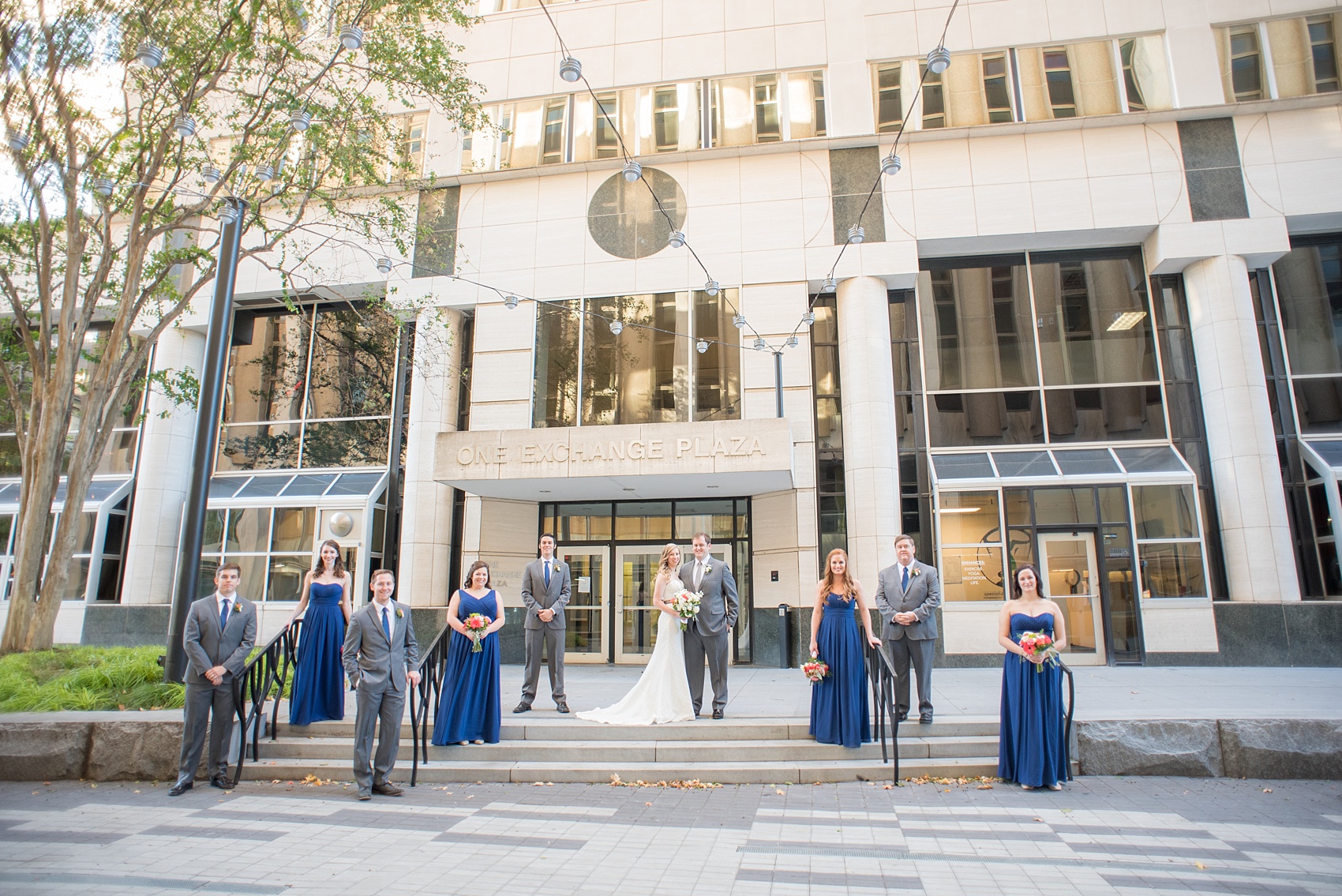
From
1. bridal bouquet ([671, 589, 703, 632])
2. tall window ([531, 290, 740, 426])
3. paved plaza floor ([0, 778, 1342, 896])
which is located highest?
tall window ([531, 290, 740, 426])

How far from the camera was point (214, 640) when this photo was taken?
272 inches

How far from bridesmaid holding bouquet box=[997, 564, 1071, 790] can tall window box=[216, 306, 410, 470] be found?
1403 centimetres

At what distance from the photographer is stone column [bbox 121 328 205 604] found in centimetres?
1639

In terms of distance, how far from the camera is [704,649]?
8.35 meters

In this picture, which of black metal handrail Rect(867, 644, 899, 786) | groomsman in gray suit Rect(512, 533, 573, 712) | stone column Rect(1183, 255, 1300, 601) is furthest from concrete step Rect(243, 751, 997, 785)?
stone column Rect(1183, 255, 1300, 601)

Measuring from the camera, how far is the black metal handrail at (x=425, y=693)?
666 cm

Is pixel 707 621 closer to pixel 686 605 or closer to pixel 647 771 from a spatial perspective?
pixel 686 605

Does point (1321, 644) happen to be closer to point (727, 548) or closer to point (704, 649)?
point (727, 548)

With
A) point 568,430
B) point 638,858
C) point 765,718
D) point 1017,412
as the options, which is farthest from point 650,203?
point 638,858

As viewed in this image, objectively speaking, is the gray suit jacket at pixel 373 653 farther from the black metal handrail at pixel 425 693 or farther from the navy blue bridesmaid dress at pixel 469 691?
the navy blue bridesmaid dress at pixel 469 691

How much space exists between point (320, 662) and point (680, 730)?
12.6 ft

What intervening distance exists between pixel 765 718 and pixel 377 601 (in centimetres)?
411

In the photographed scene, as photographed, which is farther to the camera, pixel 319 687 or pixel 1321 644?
pixel 1321 644

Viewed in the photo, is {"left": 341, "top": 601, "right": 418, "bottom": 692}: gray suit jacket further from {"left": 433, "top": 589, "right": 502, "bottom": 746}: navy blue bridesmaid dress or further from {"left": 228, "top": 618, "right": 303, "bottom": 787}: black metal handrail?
{"left": 228, "top": 618, "right": 303, "bottom": 787}: black metal handrail
